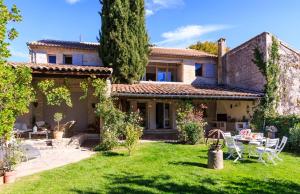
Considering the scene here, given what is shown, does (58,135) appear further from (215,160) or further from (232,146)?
(232,146)

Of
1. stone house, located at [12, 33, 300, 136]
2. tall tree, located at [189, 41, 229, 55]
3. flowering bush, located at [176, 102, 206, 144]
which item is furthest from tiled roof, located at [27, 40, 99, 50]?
tall tree, located at [189, 41, 229, 55]

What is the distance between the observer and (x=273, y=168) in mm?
10609

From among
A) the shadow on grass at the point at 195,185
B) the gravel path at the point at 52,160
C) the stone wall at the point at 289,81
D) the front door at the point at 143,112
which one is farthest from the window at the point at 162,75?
the shadow on grass at the point at 195,185

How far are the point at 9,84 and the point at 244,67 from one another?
62.7ft

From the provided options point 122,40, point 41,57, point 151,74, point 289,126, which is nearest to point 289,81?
point 289,126

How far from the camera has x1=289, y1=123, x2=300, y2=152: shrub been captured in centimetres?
1452

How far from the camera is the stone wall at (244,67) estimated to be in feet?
69.3

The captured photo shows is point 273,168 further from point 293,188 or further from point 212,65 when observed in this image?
point 212,65

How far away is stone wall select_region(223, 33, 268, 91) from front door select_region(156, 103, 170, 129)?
6.03 metres

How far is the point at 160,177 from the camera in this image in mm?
9047

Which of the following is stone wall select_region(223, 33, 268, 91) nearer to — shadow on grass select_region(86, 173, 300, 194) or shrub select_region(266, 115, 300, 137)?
shrub select_region(266, 115, 300, 137)

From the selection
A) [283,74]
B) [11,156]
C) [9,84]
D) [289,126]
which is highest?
[283,74]

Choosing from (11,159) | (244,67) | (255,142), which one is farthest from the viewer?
(244,67)

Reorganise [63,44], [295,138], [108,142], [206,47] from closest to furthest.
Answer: [108,142] < [295,138] < [63,44] < [206,47]
